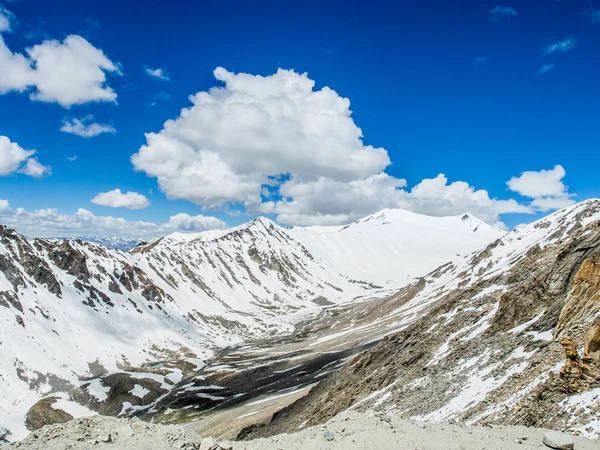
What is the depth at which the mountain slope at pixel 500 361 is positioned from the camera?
2092 centimetres

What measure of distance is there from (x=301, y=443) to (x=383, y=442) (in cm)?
348

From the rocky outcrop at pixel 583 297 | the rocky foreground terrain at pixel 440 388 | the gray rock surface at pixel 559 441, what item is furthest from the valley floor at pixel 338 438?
the rocky outcrop at pixel 583 297

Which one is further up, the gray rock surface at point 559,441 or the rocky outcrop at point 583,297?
the rocky outcrop at point 583,297

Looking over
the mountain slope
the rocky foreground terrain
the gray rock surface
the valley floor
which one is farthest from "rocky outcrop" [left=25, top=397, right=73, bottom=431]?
the gray rock surface

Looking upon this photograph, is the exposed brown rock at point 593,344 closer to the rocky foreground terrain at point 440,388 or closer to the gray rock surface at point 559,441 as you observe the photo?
the rocky foreground terrain at point 440,388

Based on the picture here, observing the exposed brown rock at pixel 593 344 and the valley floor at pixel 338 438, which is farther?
the exposed brown rock at pixel 593 344

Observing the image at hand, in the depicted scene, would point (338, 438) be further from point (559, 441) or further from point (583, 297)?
point (583, 297)

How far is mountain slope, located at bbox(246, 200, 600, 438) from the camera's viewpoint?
20.9m

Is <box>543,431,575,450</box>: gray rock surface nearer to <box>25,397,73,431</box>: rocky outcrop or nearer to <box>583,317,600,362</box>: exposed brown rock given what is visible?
A: <box>583,317,600,362</box>: exposed brown rock

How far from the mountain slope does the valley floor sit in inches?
140

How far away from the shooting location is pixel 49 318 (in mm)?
134750

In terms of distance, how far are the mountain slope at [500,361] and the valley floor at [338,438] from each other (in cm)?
355

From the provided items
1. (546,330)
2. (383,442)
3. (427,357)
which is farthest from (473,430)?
(427,357)

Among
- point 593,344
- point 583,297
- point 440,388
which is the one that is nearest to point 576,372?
point 593,344
